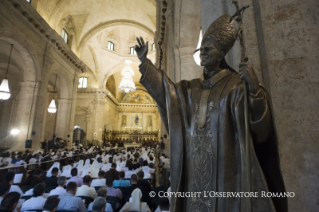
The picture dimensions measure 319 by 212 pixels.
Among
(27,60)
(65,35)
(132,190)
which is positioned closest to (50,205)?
(132,190)

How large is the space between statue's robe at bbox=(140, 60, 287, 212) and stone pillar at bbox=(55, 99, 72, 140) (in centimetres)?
1590

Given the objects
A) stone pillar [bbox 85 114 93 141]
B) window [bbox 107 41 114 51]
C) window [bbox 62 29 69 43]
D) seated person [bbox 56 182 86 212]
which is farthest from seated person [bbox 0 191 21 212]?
window [bbox 107 41 114 51]

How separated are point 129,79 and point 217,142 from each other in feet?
61.5

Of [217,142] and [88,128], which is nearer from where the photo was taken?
[217,142]

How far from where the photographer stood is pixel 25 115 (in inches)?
417

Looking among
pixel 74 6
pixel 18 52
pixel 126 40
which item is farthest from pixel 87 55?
pixel 18 52

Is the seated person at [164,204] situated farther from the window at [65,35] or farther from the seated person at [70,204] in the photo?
the window at [65,35]

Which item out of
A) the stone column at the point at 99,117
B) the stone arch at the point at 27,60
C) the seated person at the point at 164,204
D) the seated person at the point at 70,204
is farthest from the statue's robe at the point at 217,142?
the stone column at the point at 99,117

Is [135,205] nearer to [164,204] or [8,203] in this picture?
[164,204]

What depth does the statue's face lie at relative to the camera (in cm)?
138

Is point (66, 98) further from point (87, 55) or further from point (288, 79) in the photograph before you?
point (288, 79)

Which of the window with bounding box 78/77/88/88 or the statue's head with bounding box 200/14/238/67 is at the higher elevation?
the window with bounding box 78/77/88/88

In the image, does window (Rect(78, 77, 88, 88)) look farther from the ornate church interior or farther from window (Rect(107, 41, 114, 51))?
window (Rect(107, 41, 114, 51))

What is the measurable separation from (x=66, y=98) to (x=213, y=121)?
56.2 feet
